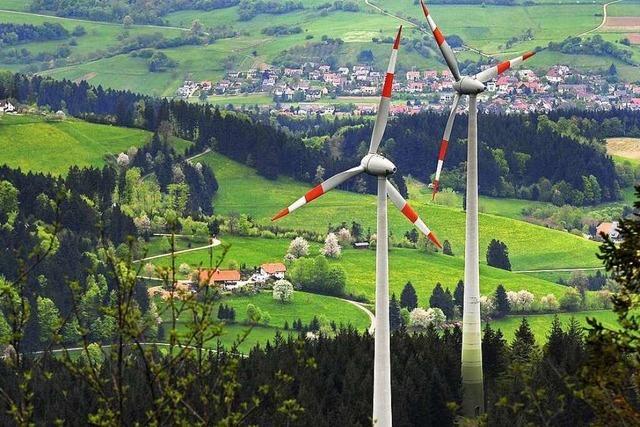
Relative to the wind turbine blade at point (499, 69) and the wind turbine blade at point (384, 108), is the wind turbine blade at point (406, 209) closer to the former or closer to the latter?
the wind turbine blade at point (384, 108)

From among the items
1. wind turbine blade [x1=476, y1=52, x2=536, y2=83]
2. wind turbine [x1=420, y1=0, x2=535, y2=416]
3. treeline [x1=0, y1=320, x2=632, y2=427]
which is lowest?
treeline [x1=0, y1=320, x2=632, y2=427]

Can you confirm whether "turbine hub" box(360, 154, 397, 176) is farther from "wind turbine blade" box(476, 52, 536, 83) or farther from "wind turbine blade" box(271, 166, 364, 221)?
"wind turbine blade" box(476, 52, 536, 83)

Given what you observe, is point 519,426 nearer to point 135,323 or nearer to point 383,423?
point 383,423

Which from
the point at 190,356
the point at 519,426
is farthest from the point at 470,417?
the point at 190,356

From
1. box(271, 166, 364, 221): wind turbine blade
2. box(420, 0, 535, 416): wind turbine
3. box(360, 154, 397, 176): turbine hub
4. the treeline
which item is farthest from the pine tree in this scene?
box(360, 154, 397, 176): turbine hub

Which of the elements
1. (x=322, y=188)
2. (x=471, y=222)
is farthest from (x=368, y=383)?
(x=322, y=188)

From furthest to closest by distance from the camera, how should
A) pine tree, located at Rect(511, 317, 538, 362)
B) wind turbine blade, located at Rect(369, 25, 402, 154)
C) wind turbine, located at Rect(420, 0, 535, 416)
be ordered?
pine tree, located at Rect(511, 317, 538, 362) < wind turbine, located at Rect(420, 0, 535, 416) < wind turbine blade, located at Rect(369, 25, 402, 154)
